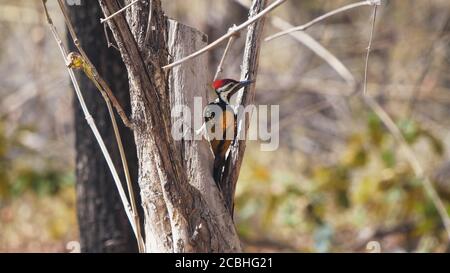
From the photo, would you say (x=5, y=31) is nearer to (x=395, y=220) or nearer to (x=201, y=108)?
(x=395, y=220)

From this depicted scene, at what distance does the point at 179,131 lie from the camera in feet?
6.84

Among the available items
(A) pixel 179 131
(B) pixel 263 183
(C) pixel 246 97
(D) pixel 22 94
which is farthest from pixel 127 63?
(D) pixel 22 94

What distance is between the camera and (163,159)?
195cm

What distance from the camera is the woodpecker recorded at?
2141 millimetres

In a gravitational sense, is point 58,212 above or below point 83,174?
below

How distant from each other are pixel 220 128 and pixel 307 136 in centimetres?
594

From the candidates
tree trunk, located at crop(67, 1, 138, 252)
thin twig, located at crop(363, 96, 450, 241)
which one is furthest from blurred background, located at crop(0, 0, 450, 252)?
tree trunk, located at crop(67, 1, 138, 252)

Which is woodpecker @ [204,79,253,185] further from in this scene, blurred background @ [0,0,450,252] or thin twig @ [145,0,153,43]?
blurred background @ [0,0,450,252]

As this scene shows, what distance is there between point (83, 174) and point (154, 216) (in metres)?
1.18

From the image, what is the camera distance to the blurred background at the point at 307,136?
484cm

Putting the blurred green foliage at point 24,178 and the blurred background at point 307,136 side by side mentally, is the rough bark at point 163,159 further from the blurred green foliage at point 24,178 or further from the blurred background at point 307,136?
the blurred green foliage at point 24,178

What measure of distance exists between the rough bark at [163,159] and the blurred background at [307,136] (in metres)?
2.08

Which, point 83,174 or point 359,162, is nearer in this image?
point 83,174

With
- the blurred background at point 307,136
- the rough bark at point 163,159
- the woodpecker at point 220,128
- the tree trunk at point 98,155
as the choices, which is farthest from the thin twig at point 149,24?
the blurred background at point 307,136
